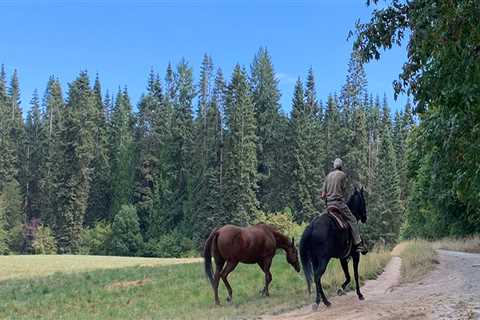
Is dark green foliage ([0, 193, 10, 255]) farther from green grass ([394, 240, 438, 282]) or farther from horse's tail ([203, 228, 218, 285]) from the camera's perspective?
green grass ([394, 240, 438, 282])

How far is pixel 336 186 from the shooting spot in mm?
12008

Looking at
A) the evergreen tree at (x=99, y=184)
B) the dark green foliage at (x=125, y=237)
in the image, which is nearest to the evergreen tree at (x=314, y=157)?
the dark green foliage at (x=125, y=237)

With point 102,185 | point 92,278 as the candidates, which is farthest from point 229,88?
point 92,278

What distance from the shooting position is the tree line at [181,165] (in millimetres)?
70188

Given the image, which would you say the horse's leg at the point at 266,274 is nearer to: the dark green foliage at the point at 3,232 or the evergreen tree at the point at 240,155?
the evergreen tree at the point at 240,155

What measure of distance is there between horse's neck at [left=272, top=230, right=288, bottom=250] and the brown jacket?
4165 mm

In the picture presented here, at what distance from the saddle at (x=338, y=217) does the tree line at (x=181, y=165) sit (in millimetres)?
52669

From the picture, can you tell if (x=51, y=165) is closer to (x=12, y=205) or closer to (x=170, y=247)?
(x=12, y=205)

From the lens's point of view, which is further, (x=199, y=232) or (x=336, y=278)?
(x=199, y=232)

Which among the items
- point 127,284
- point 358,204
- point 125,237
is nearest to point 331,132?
point 125,237

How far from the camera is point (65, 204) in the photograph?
77.4 metres

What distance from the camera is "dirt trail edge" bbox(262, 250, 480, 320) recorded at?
972 centimetres

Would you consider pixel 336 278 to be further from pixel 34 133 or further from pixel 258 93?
pixel 34 133

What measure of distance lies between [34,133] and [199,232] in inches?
1531
